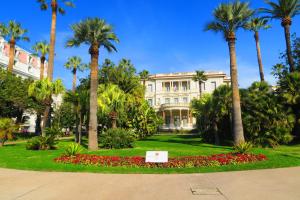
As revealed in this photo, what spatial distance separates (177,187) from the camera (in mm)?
7961

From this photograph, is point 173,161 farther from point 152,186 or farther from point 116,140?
point 116,140

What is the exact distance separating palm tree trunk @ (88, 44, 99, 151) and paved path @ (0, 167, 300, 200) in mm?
8894

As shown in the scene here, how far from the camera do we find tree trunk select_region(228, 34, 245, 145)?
19.6 meters

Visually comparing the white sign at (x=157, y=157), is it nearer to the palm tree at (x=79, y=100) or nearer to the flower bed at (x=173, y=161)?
the flower bed at (x=173, y=161)

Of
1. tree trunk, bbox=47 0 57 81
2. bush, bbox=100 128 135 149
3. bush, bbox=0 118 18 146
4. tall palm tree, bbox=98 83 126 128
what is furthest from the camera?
tree trunk, bbox=47 0 57 81

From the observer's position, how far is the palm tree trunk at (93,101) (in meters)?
19.4

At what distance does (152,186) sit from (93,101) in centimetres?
1281

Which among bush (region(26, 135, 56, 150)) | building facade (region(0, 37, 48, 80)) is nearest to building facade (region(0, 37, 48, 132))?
building facade (region(0, 37, 48, 80))

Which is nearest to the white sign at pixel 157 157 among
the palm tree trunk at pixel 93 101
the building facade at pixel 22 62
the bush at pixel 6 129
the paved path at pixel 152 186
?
the paved path at pixel 152 186

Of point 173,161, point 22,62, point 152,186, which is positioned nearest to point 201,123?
point 173,161

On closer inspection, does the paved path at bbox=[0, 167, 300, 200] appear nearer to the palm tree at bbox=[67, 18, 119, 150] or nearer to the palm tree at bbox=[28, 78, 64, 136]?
the palm tree at bbox=[67, 18, 119, 150]

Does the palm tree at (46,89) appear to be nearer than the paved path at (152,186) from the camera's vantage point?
No

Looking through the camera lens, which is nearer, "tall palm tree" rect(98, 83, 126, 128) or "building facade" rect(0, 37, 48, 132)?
"tall palm tree" rect(98, 83, 126, 128)

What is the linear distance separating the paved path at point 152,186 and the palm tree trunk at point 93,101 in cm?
889
